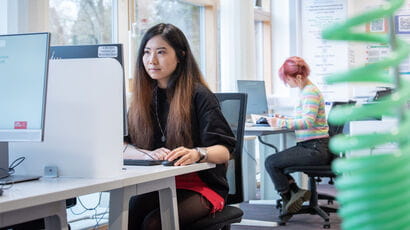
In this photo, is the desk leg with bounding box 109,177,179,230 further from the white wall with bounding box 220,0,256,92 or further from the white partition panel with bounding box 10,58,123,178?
the white wall with bounding box 220,0,256,92

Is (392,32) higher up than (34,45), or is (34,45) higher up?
(34,45)

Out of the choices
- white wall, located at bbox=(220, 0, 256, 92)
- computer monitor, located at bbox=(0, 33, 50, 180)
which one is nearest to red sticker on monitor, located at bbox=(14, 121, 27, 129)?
computer monitor, located at bbox=(0, 33, 50, 180)

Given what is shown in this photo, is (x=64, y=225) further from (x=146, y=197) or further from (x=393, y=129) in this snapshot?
(x=393, y=129)

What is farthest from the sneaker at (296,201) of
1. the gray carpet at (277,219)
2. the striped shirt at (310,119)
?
the striped shirt at (310,119)

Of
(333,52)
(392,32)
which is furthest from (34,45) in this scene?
(333,52)

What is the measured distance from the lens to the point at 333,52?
625 cm

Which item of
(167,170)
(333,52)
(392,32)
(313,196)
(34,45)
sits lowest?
(313,196)

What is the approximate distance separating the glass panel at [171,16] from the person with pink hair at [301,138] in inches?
48.9

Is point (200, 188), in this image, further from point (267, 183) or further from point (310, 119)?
point (267, 183)

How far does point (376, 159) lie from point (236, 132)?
215cm

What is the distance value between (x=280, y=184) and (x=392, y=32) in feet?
11.8

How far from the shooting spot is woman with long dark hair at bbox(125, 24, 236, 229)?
5.94ft

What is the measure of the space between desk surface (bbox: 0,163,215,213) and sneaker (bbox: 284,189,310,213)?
7.38ft

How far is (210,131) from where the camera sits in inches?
74.7
